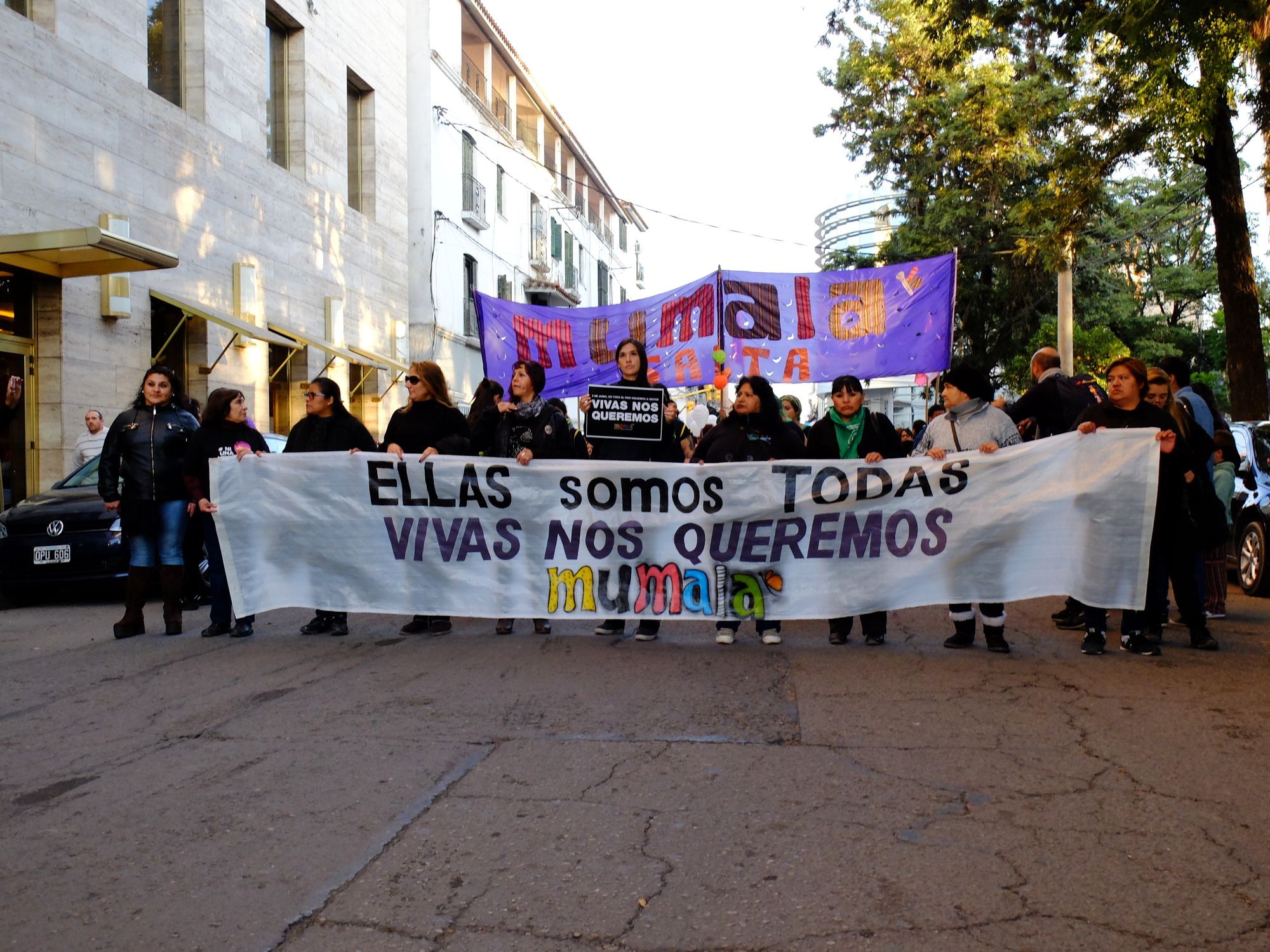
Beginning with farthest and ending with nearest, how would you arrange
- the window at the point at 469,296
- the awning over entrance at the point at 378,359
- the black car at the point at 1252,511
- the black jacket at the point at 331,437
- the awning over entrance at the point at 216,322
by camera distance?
the window at the point at 469,296, the awning over entrance at the point at 378,359, the awning over entrance at the point at 216,322, the black car at the point at 1252,511, the black jacket at the point at 331,437

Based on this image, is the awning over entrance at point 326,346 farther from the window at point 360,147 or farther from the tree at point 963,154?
the tree at point 963,154

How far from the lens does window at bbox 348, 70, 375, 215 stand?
934 inches

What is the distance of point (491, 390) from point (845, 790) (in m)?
5.14

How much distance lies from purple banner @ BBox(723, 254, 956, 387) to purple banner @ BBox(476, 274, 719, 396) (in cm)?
27

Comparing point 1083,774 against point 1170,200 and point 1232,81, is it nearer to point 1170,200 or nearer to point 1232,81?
point 1232,81

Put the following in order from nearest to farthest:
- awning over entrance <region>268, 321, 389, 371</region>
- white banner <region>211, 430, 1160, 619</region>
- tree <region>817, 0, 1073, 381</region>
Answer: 1. white banner <region>211, 430, 1160, 619</region>
2. awning over entrance <region>268, 321, 389, 371</region>
3. tree <region>817, 0, 1073, 381</region>

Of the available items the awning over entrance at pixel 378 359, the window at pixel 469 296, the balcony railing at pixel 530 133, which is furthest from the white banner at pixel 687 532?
the balcony railing at pixel 530 133

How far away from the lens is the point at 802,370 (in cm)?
1113

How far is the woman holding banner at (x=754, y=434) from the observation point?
7.54 metres

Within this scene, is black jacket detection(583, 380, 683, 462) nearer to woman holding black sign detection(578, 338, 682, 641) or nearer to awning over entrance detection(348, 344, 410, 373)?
woman holding black sign detection(578, 338, 682, 641)

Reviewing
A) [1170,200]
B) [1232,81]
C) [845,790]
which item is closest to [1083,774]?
[845,790]

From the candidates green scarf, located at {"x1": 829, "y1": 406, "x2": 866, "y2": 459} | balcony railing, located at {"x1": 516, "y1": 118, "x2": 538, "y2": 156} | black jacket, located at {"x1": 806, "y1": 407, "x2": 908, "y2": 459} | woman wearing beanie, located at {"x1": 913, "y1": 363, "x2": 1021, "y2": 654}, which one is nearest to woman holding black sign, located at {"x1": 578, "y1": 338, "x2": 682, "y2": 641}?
black jacket, located at {"x1": 806, "y1": 407, "x2": 908, "y2": 459}

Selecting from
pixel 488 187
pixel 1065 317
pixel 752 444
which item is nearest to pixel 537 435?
pixel 752 444

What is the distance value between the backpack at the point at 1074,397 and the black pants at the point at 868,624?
225cm
